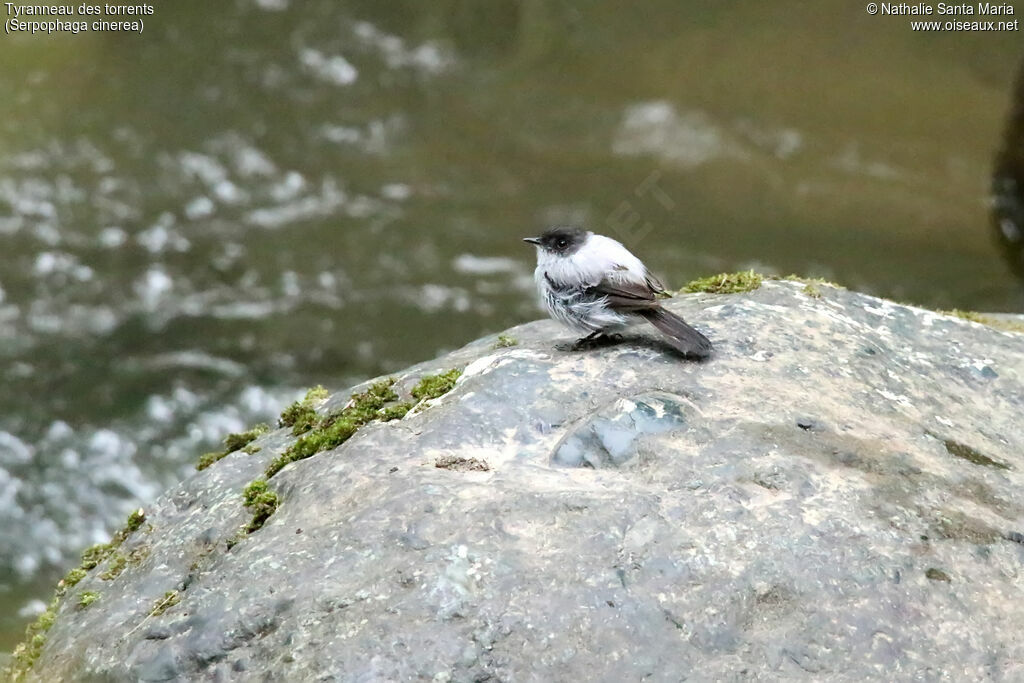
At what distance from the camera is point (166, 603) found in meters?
3.54

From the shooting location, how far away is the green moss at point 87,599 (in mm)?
3960

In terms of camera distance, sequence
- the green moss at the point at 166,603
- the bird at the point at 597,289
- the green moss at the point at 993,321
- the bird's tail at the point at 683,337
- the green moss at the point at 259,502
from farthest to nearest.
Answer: the green moss at the point at 993,321, the bird at the point at 597,289, the bird's tail at the point at 683,337, the green moss at the point at 259,502, the green moss at the point at 166,603

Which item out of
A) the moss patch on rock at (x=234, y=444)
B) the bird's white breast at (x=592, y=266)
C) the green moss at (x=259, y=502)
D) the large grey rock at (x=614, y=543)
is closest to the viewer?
the large grey rock at (x=614, y=543)

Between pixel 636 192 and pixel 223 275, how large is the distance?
5.44 meters

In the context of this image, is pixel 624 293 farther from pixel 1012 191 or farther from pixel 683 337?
pixel 1012 191

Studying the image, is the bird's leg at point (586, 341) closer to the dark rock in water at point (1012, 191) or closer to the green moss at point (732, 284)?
the green moss at point (732, 284)

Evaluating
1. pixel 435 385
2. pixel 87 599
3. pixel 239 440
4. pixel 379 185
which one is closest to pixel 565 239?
pixel 435 385

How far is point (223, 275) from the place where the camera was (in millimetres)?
11055

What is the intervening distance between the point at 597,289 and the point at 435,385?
99 centimetres

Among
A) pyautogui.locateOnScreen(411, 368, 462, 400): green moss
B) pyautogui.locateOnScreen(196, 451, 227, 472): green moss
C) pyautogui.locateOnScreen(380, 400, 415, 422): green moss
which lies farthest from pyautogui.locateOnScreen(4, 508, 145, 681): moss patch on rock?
pyautogui.locateOnScreen(411, 368, 462, 400): green moss

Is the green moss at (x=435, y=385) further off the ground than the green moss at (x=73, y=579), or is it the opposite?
the green moss at (x=435, y=385)

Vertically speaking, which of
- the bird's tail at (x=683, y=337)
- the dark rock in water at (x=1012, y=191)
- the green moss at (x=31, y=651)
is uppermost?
the bird's tail at (x=683, y=337)

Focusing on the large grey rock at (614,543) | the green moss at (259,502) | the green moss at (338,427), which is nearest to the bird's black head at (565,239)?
the large grey rock at (614,543)

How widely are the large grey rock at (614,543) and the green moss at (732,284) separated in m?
0.83
